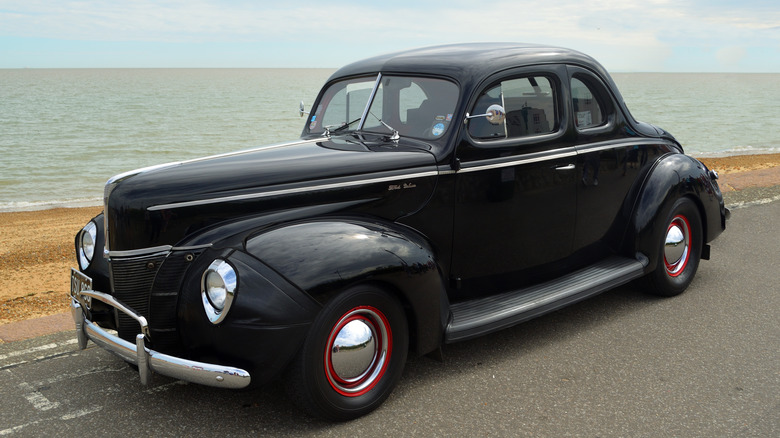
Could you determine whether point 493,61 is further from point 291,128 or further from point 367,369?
point 291,128

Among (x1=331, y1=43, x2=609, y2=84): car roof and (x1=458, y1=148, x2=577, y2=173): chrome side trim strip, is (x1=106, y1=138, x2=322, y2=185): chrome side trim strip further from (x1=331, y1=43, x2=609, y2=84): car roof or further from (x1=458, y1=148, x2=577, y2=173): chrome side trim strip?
(x1=458, y1=148, x2=577, y2=173): chrome side trim strip

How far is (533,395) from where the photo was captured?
3.59 m

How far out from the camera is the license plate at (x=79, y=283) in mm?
3517

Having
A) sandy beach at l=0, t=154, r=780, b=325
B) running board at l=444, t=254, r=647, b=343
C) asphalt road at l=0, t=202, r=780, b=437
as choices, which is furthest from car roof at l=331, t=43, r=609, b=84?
sandy beach at l=0, t=154, r=780, b=325

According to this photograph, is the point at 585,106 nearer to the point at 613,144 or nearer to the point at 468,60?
the point at 613,144

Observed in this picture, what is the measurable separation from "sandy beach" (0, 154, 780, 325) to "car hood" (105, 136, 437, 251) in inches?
93.7

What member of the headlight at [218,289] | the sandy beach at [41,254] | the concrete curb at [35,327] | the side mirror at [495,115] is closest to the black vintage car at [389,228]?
the headlight at [218,289]

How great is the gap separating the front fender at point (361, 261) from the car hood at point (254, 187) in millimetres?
180

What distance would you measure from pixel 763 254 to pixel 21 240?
8635mm

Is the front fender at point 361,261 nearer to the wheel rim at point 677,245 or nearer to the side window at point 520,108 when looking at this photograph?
the side window at point 520,108

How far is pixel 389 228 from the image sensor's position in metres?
3.56

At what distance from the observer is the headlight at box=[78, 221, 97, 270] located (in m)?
3.75

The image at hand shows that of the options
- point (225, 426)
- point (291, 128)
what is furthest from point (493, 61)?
point (291, 128)

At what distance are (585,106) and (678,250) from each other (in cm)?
145
